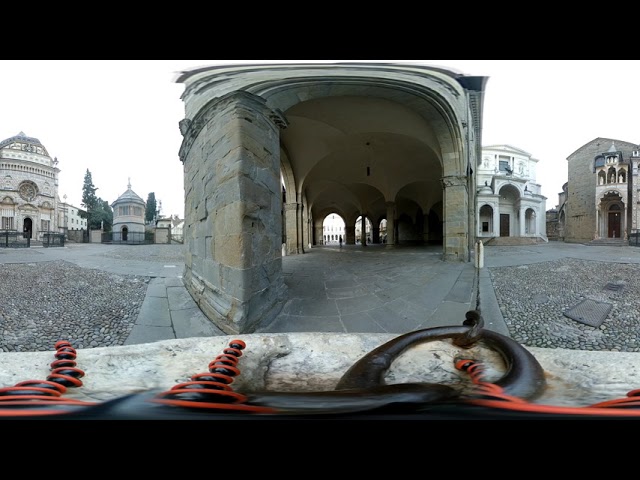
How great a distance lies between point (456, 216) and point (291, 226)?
3586 mm

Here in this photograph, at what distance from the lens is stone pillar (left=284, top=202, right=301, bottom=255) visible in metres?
5.56

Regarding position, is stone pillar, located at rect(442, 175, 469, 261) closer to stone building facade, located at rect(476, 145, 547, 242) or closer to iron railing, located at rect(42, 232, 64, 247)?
stone building facade, located at rect(476, 145, 547, 242)

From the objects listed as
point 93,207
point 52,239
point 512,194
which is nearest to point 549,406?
point 512,194

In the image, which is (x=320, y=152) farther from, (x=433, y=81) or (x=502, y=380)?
(x=502, y=380)

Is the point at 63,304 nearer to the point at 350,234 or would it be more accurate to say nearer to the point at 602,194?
the point at 602,194

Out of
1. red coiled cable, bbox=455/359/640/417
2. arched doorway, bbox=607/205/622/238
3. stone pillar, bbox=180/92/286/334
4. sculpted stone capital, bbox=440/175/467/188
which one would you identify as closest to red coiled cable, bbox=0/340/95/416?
stone pillar, bbox=180/92/286/334

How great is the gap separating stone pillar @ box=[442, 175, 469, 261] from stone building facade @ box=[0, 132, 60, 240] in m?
3.82

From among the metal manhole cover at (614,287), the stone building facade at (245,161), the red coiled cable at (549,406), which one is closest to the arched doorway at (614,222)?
the metal manhole cover at (614,287)

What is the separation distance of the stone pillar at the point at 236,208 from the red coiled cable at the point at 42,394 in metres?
0.53

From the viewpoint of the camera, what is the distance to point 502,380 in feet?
2.85

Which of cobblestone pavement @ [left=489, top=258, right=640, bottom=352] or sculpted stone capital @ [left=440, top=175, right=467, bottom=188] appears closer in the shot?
cobblestone pavement @ [left=489, top=258, right=640, bottom=352]

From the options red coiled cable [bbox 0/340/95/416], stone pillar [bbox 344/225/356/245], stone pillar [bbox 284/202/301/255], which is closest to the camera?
red coiled cable [bbox 0/340/95/416]
